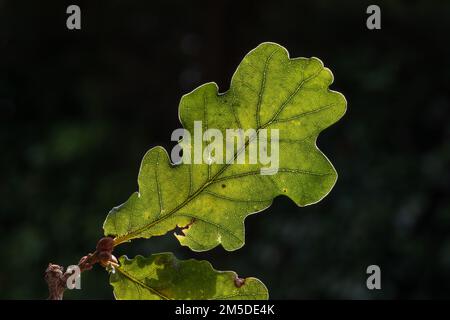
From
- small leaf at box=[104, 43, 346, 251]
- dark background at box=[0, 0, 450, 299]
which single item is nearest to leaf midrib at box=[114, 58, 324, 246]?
small leaf at box=[104, 43, 346, 251]

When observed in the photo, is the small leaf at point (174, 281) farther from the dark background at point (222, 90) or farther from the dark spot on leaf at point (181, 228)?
the dark background at point (222, 90)

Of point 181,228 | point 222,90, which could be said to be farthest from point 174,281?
point 222,90

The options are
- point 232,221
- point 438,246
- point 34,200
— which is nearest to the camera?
point 232,221

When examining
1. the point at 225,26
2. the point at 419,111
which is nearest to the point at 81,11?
the point at 225,26

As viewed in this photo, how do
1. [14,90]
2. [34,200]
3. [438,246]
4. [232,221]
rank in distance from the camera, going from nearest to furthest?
[232,221], [438,246], [34,200], [14,90]

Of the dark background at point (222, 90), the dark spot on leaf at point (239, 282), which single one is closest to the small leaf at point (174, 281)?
the dark spot on leaf at point (239, 282)

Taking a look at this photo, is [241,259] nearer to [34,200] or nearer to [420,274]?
[420,274]
